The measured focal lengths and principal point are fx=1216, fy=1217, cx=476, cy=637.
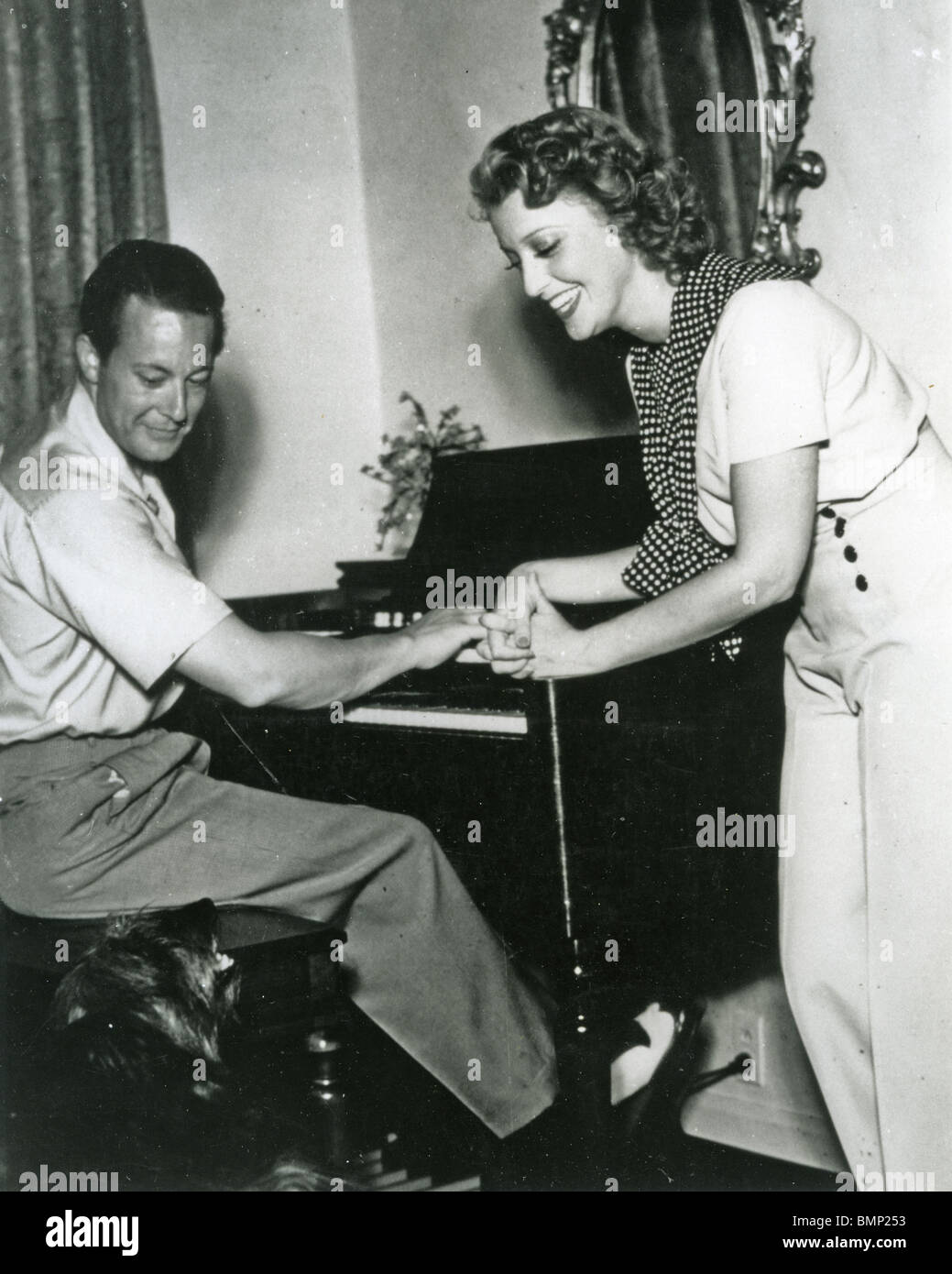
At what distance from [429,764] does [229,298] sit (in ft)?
7.42

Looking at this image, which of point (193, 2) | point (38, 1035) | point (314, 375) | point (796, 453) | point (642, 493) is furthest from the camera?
point (314, 375)

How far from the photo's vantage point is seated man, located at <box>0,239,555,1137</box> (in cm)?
207

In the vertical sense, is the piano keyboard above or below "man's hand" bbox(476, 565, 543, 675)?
below

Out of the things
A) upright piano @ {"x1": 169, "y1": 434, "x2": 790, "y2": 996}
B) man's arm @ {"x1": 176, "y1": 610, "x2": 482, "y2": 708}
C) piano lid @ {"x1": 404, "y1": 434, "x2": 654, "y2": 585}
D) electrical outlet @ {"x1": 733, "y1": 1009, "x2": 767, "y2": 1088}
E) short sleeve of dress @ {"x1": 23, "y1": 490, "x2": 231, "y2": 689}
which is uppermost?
piano lid @ {"x1": 404, "y1": 434, "x2": 654, "y2": 585}

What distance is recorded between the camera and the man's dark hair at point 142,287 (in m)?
2.24

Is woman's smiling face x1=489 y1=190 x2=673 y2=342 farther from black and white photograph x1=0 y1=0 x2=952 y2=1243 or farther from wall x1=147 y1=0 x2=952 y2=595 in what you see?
wall x1=147 y1=0 x2=952 y2=595

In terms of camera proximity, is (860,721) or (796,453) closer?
(796,453)

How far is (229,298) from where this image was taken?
3.97 meters

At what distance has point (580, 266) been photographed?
213cm

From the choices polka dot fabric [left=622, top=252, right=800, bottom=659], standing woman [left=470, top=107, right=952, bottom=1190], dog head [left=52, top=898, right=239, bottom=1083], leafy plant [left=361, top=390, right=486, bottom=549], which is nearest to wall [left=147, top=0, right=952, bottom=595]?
leafy plant [left=361, top=390, right=486, bottom=549]

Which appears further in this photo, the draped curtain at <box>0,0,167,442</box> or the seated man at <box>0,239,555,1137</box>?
the draped curtain at <box>0,0,167,442</box>
